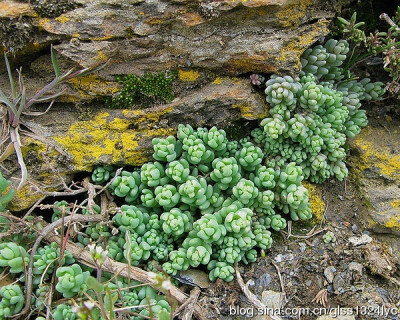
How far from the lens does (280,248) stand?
344 cm

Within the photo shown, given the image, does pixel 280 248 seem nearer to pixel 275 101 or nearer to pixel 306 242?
pixel 306 242

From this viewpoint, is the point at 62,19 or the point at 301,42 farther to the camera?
the point at 301,42

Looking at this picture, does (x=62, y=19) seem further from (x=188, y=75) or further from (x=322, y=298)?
(x=322, y=298)

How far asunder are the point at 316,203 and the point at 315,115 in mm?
812

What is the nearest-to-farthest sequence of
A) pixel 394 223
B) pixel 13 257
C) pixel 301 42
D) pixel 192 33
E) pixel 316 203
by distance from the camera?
pixel 13 257 → pixel 192 33 → pixel 301 42 → pixel 394 223 → pixel 316 203

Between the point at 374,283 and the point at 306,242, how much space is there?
623mm

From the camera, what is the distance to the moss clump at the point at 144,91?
338 cm

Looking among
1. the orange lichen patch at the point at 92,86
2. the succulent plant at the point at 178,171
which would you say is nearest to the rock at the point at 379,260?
the succulent plant at the point at 178,171

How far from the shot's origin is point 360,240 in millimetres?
3486

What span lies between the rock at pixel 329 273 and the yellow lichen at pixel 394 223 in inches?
27.0

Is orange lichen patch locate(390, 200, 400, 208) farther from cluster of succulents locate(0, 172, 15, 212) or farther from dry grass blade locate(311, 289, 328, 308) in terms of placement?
cluster of succulents locate(0, 172, 15, 212)

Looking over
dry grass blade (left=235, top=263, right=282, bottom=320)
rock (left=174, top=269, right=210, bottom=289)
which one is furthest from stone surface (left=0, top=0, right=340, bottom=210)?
dry grass blade (left=235, top=263, right=282, bottom=320)

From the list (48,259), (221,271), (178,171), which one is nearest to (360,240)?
(221,271)

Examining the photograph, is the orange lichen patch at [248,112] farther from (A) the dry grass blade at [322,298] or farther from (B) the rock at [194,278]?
(A) the dry grass blade at [322,298]
